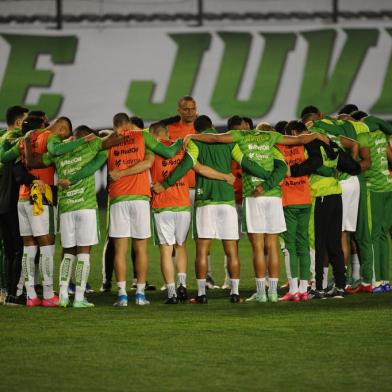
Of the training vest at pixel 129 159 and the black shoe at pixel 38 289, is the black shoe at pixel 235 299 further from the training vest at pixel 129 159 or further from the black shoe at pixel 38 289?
the black shoe at pixel 38 289

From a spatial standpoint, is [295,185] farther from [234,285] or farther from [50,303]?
[50,303]

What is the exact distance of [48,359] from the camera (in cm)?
988

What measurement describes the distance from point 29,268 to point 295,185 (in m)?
3.09

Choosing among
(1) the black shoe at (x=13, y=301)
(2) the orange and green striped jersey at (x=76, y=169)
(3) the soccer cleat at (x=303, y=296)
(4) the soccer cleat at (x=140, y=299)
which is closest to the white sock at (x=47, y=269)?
(1) the black shoe at (x=13, y=301)

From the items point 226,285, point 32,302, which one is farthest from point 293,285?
point 32,302

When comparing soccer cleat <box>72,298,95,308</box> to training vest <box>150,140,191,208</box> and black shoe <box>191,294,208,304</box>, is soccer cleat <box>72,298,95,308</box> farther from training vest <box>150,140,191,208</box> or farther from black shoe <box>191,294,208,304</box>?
training vest <box>150,140,191,208</box>

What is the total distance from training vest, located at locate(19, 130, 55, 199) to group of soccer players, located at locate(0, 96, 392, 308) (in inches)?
0.5

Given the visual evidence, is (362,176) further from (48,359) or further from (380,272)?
(48,359)

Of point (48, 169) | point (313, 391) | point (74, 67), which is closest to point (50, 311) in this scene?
point (48, 169)

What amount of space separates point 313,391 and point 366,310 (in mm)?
4112

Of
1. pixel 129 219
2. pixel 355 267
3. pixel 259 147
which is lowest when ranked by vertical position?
pixel 355 267

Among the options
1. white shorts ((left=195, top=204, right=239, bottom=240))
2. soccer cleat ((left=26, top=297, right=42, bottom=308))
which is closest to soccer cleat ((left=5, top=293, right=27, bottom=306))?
soccer cleat ((left=26, top=297, right=42, bottom=308))

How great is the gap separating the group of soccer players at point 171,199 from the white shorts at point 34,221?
0.01 m

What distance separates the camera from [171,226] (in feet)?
44.4
